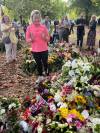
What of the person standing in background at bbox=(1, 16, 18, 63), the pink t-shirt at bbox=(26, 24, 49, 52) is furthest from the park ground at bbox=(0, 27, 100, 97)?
the pink t-shirt at bbox=(26, 24, 49, 52)

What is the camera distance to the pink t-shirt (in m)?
10.1

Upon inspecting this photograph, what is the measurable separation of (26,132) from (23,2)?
1332 inches

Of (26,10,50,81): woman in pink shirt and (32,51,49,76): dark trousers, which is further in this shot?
(32,51,49,76): dark trousers

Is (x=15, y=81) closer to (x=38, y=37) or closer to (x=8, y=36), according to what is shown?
(x=38, y=37)

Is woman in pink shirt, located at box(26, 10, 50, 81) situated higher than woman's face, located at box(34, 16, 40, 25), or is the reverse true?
woman's face, located at box(34, 16, 40, 25)

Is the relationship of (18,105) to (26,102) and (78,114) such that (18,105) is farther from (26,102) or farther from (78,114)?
(78,114)

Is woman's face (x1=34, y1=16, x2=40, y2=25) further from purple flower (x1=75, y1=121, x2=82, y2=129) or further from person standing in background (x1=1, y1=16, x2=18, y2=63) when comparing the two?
purple flower (x1=75, y1=121, x2=82, y2=129)

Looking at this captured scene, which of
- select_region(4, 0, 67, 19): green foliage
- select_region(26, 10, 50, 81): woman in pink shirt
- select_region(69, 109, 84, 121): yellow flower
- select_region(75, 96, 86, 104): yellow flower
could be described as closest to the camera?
select_region(69, 109, 84, 121): yellow flower

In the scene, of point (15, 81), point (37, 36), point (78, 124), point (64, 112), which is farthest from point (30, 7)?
point (78, 124)

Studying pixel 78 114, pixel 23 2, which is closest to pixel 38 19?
pixel 78 114

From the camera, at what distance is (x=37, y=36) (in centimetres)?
1020

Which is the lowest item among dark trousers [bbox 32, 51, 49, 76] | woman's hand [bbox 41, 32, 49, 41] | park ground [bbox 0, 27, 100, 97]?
park ground [bbox 0, 27, 100, 97]

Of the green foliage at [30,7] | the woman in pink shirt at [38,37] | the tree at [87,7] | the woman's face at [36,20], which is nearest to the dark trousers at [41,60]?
the woman in pink shirt at [38,37]

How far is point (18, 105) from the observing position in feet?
22.0
